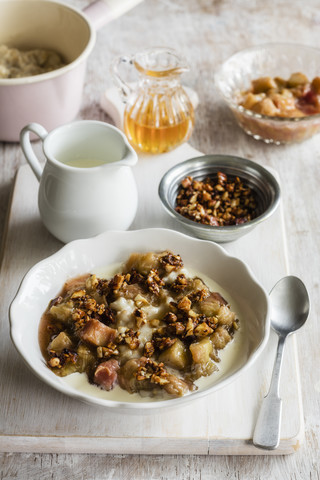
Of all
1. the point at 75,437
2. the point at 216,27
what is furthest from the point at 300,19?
the point at 75,437

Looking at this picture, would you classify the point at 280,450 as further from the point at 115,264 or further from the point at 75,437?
the point at 115,264

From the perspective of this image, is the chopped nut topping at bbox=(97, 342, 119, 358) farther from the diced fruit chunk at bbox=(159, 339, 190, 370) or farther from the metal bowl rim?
the metal bowl rim

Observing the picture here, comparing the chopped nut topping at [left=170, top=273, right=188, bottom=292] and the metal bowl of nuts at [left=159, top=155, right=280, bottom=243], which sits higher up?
the chopped nut topping at [left=170, top=273, right=188, bottom=292]

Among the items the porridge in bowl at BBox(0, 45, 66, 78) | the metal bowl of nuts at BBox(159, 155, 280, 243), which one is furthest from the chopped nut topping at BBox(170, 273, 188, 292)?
the porridge in bowl at BBox(0, 45, 66, 78)

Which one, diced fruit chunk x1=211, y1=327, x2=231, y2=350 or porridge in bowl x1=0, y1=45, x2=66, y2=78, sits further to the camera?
porridge in bowl x1=0, y1=45, x2=66, y2=78

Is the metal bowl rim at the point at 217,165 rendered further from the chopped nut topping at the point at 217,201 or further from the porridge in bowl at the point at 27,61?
the porridge in bowl at the point at 27,61

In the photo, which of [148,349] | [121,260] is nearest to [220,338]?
[148,349]
